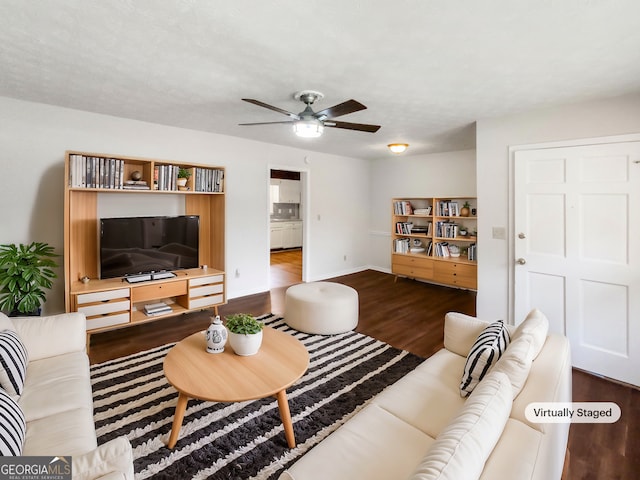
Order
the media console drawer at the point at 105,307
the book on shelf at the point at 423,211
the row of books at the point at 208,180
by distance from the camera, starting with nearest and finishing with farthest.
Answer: the media console drawer at the point at 105,307
the row of books at the point at 208,180
the book on shelf at the point at 423,211

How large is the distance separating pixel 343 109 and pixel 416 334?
95.6 inches

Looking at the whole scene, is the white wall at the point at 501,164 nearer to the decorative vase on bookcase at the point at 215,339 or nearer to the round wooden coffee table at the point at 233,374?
Result: the round wooden coffee table at the point at 233,374

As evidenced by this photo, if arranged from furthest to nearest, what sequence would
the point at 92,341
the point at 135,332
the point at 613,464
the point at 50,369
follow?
the point at 135,332 < the point at 92,341 < the point at 50,369 < the point at 613,464

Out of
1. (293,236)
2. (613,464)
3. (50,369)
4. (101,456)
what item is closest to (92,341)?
(50,369)

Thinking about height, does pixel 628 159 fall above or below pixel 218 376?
above

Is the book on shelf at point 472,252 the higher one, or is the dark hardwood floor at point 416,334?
the book on shelf at point 472,252

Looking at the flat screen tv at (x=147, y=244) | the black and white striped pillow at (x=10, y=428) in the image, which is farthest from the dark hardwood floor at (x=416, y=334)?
the black and white striped pillow at (x=10, y=428)

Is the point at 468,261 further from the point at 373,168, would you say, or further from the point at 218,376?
the point at 218,376

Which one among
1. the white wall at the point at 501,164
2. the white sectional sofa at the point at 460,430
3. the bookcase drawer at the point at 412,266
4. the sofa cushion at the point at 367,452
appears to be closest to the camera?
the white sectional sofa at the point at 460,430

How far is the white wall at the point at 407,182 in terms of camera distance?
537 cm

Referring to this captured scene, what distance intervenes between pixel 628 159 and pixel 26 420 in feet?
13.9

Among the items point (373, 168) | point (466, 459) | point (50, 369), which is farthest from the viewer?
point (373, 168)

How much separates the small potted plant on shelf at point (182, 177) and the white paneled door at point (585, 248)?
3.53 metres

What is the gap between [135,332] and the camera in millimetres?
3473
